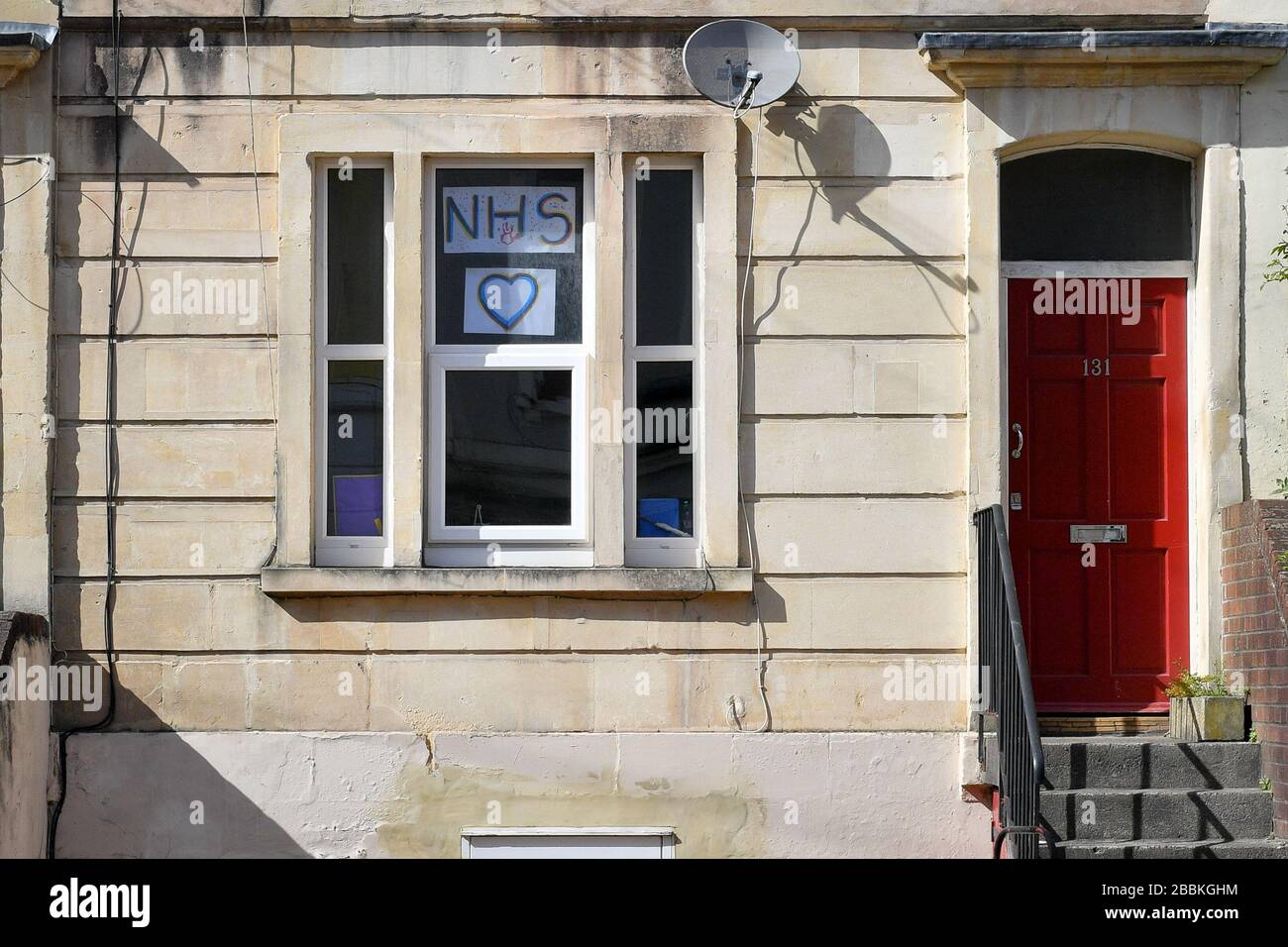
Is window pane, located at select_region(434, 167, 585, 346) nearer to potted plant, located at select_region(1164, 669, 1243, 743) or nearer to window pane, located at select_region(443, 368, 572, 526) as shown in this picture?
window pane, located at select_region(443, 368, 572, 526)

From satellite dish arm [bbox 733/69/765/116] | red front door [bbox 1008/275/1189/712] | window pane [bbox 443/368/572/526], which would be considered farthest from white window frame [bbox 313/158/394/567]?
red front door [bbox 1008/275/1189/712]

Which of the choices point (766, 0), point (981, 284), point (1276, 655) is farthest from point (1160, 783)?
point (766, 0)

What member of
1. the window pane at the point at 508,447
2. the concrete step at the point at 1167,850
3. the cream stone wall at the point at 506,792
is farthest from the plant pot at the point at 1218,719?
the window pane at the point at 508,447

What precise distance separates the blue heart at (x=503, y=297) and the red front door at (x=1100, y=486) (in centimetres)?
248

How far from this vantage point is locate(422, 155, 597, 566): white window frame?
751 centimetres

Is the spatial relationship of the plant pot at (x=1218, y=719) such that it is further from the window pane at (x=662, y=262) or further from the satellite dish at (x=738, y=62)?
the satellite dish at (x=738, y=62)

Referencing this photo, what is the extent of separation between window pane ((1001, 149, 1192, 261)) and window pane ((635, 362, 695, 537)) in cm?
194

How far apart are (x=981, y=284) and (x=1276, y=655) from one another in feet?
7.32

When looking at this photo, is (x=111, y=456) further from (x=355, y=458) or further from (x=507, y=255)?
(x=507, y=255)

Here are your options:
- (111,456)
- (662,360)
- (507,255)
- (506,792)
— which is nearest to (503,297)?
(507,255)

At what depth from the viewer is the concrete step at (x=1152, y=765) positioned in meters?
6.98

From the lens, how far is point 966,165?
7.49m

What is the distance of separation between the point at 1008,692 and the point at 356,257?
3.84 metres
